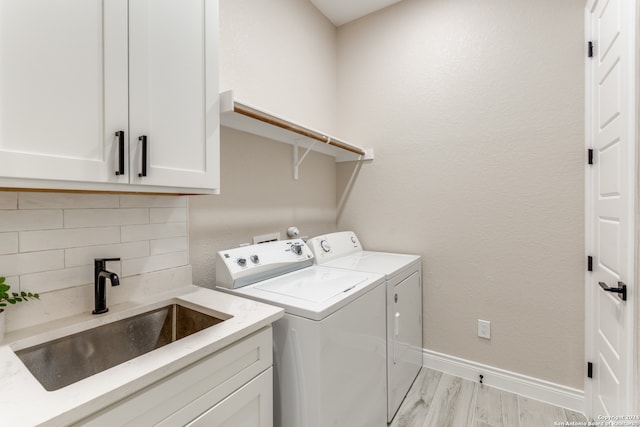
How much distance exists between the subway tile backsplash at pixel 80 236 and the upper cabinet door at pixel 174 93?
1.13 ft

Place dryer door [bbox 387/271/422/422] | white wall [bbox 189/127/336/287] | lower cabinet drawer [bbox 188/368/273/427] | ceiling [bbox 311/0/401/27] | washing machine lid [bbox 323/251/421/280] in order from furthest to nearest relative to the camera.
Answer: ceiling [bbox 311/0/401/27] < washing machine lid [bbox 323/251/421/280] < dryer door [bbox 387/271/422/422] < white wall [bbox 189/127/336/287] < lower cabinet drawer [bbox 188/368/273/427]

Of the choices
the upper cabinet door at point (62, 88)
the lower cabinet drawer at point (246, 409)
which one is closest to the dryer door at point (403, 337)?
the lower cabinet drawer at point (246, 409)

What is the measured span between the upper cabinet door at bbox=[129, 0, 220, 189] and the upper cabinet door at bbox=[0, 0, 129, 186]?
5 cm

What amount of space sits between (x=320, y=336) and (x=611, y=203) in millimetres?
1502

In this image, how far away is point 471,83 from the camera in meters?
2.08

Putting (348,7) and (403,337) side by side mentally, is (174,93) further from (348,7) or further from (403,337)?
(348,7)

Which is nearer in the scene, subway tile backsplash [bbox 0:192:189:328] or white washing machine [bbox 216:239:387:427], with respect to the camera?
subway tile backsplash [bbox 0:192:189:328]

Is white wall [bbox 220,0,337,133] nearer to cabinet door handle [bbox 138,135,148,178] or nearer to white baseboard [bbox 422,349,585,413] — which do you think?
cabinet door handle [bbox 138,135,148,178]

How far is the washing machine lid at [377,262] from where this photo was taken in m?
1.79

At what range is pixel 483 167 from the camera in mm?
2049

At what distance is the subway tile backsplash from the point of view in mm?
982

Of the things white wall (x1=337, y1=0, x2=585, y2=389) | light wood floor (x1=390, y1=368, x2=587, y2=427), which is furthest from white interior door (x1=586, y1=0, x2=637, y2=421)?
light wood floor (x1=390, y1=368, x2=587, y2=427)

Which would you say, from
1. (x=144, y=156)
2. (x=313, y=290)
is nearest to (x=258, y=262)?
(x=313, y=290)

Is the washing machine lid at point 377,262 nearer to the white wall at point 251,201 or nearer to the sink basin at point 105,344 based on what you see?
the white wall at point 251,201
